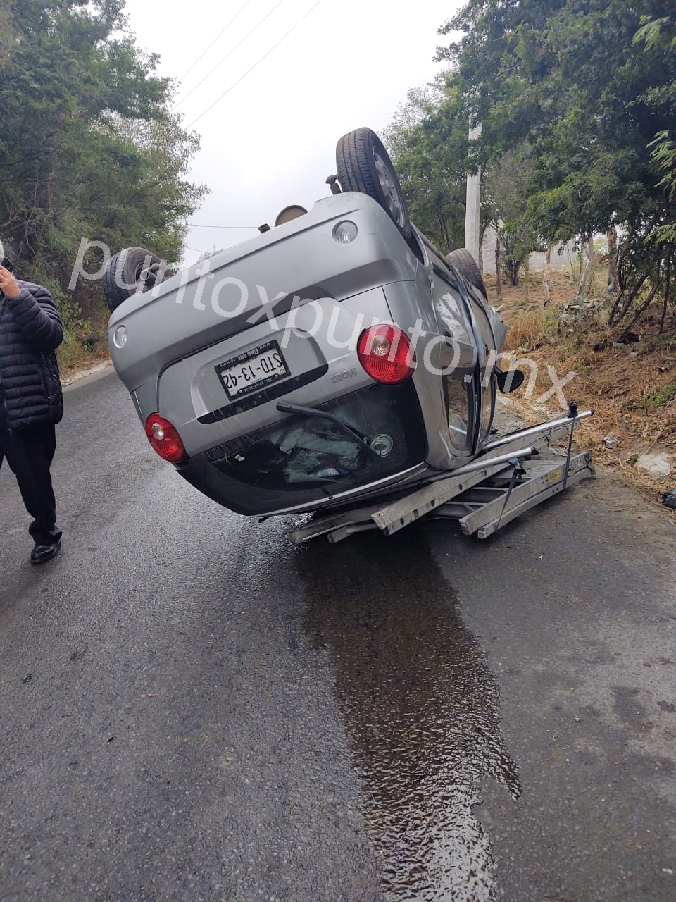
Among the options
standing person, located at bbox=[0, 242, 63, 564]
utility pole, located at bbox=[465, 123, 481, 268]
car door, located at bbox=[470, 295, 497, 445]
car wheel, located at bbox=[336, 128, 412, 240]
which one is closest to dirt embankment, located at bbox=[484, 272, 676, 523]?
car door, located at bbox=[470, 295, 497, 445]

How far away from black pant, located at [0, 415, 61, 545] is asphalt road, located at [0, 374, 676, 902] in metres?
Result: 0.33

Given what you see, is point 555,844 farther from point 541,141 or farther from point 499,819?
point 541,141

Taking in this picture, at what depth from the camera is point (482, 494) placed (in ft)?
12.6

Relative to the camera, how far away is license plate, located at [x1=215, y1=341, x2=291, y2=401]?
262 cm

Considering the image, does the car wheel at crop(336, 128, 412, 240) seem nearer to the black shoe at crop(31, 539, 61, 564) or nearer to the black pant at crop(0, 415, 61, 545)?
the black pant at crop(0, 415, 61, 545)

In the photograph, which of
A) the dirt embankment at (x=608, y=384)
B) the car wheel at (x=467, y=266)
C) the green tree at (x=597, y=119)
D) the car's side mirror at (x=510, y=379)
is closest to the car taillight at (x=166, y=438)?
the car's side mirror at (x=510, y=379)

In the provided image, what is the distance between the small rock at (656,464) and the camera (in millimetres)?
4343

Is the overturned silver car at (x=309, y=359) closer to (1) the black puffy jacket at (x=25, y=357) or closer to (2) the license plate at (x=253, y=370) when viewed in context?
(2) the license plate at (x=253, y=370)

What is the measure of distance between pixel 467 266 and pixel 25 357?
4.02m

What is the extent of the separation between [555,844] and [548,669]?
0.79 m

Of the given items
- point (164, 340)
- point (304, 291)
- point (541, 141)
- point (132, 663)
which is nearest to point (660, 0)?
point (541, 141)

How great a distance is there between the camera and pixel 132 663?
2.77 metres

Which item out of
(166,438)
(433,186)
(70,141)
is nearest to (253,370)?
(166,438)

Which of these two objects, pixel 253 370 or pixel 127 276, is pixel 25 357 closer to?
pixel 127 276
